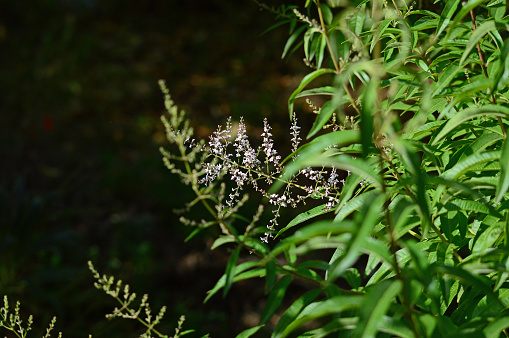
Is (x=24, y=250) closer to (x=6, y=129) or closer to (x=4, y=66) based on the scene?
(x=6, y=129)

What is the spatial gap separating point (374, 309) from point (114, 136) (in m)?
5.28

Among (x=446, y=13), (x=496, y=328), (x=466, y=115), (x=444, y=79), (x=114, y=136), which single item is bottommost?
(x=496, y=328)

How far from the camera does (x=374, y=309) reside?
2.91 feet

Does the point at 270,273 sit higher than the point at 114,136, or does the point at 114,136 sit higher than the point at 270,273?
the point at 114,136

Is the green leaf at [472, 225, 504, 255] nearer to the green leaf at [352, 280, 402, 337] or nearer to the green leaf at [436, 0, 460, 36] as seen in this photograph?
the green leaf at [352, 280, 402, 337]

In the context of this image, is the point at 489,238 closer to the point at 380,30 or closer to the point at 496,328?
the point at 496,328

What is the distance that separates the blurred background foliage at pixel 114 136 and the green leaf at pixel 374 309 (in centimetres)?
286

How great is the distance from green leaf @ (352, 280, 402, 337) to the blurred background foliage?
9.37 feet

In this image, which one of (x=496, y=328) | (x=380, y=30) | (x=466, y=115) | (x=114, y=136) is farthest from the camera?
(x=114, y=136)

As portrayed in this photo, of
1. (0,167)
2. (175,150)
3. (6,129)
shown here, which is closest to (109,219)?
(175,150)

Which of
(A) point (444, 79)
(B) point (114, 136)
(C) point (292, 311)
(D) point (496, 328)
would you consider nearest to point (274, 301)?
(C) point (292, 311)

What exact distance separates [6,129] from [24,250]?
2.31 m

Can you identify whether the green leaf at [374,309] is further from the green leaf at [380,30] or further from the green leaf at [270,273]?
the green leaf at [380,30]

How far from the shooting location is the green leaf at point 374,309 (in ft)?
2.83
